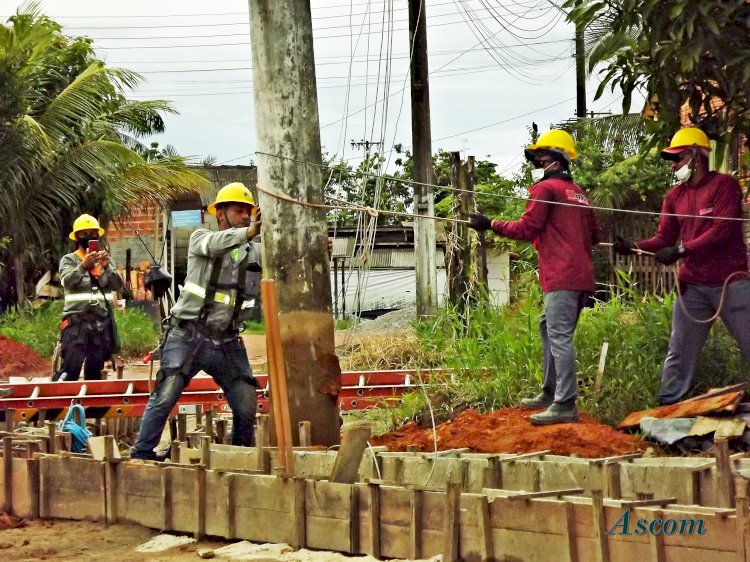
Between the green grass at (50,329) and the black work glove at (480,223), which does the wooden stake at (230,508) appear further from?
the green grass at (50,329)

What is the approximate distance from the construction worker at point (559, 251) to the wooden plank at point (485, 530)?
2.42 metres

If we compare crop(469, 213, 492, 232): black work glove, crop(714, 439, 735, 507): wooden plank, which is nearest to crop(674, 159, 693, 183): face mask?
crop(469, 213, 492, 232): black work glove

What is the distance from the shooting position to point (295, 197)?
767 centimetres

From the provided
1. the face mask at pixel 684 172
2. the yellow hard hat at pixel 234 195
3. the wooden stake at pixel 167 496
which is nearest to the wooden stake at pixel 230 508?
the wooden stake at pixel 167 496

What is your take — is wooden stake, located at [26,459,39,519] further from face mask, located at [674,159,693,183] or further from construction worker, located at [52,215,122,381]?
face mask, located at [674,159,693,183]

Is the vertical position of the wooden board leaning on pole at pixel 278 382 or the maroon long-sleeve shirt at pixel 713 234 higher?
the maroon long-sleeve shirt at pixel 713 234

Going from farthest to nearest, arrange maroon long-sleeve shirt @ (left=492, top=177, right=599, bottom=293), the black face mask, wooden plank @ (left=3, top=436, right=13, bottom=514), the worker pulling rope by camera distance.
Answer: the black face mask, the worker pulling rope, maroon long-sleeve shirt @ (left=492, top=177, right=599, bottom=293), wooden plank @ (left=3, top=436, right=13, bottom=514)

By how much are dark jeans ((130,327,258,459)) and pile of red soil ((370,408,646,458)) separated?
909 mm

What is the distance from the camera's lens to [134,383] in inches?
408

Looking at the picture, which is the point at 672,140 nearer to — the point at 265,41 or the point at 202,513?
the point at 265,41

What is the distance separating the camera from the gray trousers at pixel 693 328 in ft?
26.2

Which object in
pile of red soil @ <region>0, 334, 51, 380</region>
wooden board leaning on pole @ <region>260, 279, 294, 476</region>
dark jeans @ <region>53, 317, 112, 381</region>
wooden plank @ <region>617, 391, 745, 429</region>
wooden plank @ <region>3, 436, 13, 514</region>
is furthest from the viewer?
pile of red soil @ <region>0, 334, 51, 380</region>

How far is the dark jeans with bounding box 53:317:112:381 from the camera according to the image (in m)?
12.0

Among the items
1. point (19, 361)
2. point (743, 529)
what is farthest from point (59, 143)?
point (743, 529)
